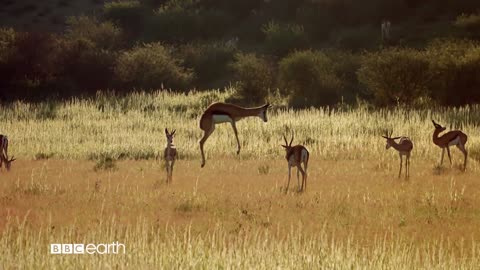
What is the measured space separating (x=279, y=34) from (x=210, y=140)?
1248 inches

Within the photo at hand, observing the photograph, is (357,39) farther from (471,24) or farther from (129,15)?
(129,15)

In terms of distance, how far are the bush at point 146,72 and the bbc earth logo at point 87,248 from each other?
33.3m

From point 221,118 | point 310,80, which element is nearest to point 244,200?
point 221,118

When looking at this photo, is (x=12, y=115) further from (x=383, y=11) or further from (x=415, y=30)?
(x=383, y=11)

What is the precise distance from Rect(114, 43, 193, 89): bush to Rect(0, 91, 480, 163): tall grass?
9317mm

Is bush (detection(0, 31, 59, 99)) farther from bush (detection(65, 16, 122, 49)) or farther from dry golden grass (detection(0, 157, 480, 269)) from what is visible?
dry golden grass (detection(0, 157, 480, 269))

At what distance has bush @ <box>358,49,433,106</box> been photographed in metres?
30.7

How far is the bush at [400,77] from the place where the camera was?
30.7 m

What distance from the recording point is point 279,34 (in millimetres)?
51500

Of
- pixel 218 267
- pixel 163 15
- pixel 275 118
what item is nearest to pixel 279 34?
pixel 163 15

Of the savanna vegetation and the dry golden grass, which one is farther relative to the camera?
the savanna vegetation

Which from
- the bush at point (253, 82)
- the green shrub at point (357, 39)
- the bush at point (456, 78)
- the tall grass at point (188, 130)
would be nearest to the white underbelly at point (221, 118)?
the tall grass at point (188, 130)

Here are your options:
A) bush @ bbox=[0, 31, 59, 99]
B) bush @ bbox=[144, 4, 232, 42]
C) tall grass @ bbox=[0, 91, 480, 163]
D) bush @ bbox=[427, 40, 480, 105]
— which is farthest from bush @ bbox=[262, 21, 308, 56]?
bush @ bbox=[427, 40, 480, 105]

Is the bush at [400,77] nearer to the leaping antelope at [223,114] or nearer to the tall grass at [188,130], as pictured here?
the tall grass at [188,130]
